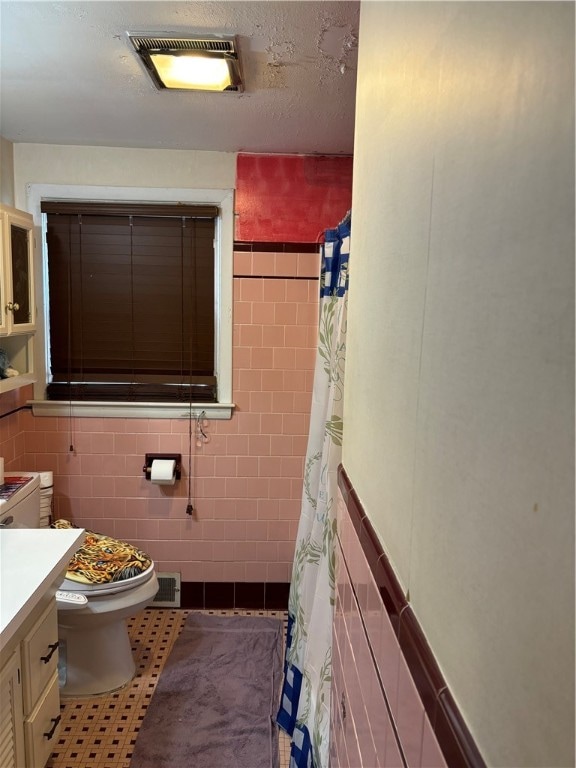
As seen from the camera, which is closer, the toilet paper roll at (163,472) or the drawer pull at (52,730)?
the drawer pull at (52,730)

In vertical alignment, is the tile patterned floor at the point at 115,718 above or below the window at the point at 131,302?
below

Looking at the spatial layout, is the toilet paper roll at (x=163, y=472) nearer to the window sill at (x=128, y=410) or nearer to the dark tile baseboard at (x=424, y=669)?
the window sill at (x=128, y=410)

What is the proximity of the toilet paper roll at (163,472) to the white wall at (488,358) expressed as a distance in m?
2.17

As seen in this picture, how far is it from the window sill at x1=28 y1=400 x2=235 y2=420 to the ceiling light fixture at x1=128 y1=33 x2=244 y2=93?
4.98 feet

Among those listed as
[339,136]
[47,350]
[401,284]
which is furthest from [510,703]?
[47,350]

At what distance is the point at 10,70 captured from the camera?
1918 mm

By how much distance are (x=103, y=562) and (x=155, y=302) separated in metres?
1.29

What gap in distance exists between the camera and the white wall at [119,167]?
2.82m

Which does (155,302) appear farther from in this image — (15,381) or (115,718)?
(115,718)

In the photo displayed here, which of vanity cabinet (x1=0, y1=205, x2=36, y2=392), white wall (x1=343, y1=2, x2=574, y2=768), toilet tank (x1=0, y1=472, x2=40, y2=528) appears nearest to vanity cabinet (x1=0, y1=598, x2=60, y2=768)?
toilet tank (x1=0, y1=472, x2=40, y2=528)

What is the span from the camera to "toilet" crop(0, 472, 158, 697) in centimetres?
235

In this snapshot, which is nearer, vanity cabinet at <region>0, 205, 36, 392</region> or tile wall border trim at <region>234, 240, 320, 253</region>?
vanity cabinet at <region>0, 205, 36, 392</region>

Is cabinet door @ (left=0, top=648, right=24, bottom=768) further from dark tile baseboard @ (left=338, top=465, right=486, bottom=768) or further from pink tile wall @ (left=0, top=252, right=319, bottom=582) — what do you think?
pink tile wall @ (left=0, top=252, right=319, bottom=582)

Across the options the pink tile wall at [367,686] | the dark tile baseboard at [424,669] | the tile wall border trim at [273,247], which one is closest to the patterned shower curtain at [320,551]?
the pink tile wall at [367,686]
